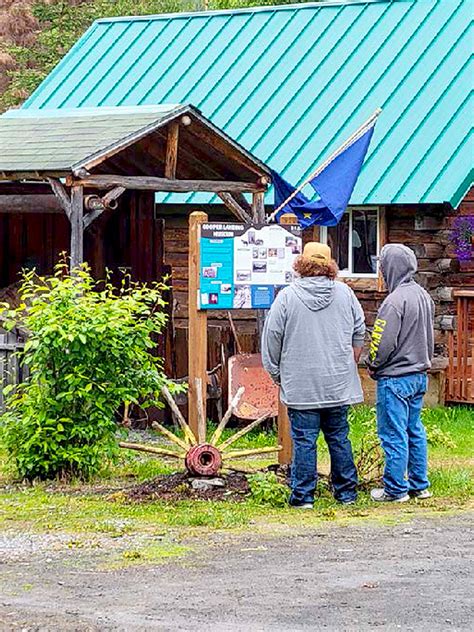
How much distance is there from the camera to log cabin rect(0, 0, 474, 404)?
17.6m

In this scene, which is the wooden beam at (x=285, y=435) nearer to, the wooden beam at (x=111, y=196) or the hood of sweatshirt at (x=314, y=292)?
the hood of sweatshirt at (x=314, y=292)

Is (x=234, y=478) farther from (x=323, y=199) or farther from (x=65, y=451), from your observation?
(x=323, y=199)

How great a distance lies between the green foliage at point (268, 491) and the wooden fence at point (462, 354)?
715 cm

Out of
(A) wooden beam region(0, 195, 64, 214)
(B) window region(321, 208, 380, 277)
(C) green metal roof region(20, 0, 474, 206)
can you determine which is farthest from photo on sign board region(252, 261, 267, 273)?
(B) window region(321, 208, 380, 277)

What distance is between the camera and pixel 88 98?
868 inches

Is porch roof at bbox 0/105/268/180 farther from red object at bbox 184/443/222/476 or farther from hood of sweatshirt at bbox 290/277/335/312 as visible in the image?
hood of sweatshirt at bbox 290/277/335/312

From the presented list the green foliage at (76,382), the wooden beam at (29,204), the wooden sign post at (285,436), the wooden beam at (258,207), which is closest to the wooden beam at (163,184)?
the wooden beam at (258,207)

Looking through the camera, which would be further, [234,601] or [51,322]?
[51,322]

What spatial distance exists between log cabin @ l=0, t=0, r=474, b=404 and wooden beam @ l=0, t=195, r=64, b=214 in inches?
44.8

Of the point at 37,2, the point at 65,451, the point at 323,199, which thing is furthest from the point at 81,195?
the point at 37,2

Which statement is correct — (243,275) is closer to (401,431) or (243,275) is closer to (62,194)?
(401,431)

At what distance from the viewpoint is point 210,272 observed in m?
11.5

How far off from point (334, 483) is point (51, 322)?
8.11 feet

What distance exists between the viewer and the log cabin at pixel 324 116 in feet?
57.7
